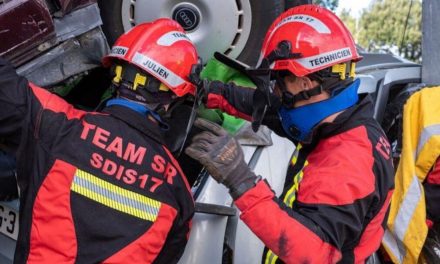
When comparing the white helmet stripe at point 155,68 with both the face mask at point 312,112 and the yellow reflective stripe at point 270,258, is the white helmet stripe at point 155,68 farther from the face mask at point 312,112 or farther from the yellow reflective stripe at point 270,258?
the yellow reflective stripe at point 270,258

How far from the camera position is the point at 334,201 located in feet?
6.56

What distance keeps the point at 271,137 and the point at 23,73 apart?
1089 mm

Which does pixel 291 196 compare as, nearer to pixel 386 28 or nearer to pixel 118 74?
pixel 118 74

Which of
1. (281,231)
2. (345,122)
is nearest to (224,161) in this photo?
(281,231)

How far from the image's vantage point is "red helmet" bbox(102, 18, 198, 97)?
→ 2248mm

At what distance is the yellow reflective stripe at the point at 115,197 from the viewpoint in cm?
199

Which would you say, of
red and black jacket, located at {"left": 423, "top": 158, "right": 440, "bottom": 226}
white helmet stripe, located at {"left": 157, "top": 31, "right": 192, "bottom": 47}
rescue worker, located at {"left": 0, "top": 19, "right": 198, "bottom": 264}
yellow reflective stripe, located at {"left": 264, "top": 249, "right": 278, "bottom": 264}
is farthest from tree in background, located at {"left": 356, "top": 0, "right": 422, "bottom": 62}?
rescue worker, located at {"left": 0, "top": 19, "right": 198, "bottom": 264}

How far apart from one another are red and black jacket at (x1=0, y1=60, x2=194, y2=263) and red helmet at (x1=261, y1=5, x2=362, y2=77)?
59 centimetres

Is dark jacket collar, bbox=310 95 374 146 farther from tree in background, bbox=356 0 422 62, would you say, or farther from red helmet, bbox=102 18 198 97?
tree in background, bbox=356 0 422 62

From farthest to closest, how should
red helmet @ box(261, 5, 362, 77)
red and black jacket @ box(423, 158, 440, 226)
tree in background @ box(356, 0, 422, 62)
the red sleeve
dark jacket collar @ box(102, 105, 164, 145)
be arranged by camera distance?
1. tree in background @ box(356, 0, 422, 62)
2. red and black jacket @ box(423, 158, 440, 226)
3. red helmet @ box(261, 5, 362, 77)
4. dark jacket collar @ box(102, 105, 164, 145)
5. the red sleeve

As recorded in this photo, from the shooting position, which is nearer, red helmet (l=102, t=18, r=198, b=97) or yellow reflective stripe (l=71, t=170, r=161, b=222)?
yellow reflective stripe (l=71, t=170, r=161, b=222)

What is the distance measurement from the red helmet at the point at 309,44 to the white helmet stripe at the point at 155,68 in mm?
381

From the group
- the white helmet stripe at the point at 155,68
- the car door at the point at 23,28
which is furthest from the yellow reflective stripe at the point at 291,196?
the car door at the point at 23,28

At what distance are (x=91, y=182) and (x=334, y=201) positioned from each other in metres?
0.82
